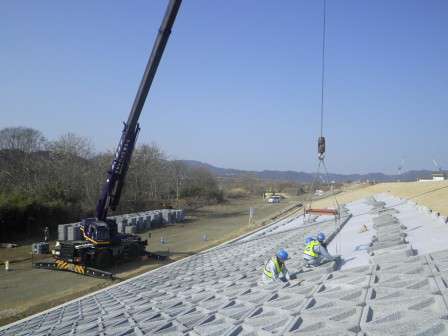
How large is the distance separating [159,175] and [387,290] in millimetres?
69127

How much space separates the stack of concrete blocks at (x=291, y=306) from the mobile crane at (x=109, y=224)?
8.67 meters

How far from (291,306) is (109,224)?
1849 cm

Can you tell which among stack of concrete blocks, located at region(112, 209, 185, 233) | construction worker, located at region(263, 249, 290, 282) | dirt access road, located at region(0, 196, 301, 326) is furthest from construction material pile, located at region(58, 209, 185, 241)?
construction worker, located at region(263, 249, 290, 282)

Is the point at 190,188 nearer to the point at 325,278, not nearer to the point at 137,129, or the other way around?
the point at 137,129

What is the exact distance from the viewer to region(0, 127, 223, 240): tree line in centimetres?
3903

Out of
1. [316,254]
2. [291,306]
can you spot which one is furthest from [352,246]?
[291,306]

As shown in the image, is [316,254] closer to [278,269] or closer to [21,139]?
[278,269]

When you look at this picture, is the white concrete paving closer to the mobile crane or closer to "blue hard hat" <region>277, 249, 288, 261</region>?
"blue hard hat" <region>277, 249, 288, 261</region>

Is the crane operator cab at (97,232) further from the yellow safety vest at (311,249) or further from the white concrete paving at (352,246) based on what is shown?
the yellow safety vest at (311,249)

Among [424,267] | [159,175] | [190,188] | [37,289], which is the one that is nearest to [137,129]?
[37,289]

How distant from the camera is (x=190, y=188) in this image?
8712 cm

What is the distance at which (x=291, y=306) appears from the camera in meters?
8.04

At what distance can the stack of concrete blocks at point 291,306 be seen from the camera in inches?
246

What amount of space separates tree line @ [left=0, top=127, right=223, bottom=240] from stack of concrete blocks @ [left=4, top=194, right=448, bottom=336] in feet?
89.6
